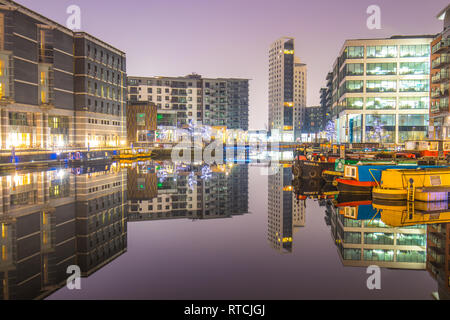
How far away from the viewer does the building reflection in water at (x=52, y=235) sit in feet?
31.6

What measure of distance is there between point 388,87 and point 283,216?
82.5 m

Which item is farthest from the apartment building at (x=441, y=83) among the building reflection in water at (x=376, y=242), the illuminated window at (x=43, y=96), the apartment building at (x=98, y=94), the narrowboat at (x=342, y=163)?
the illuminated window at (x=43, y=96)

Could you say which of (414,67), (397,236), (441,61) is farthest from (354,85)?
Answer: (397,236)

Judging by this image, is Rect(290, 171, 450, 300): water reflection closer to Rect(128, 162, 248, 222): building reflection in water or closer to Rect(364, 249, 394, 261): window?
Rect(364, 249, 394, 261): window

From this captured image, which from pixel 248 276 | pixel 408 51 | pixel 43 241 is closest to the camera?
pixel 248 276

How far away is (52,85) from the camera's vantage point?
203ft

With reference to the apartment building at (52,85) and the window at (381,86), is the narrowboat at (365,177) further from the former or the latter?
the window at (381,86)

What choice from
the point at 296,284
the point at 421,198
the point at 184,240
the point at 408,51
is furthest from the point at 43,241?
the point at 408,51

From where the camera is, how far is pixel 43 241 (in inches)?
528

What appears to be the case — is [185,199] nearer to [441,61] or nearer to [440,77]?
[440,77]

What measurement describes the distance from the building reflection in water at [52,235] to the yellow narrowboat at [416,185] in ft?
51.5

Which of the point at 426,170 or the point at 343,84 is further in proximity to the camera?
the point at 343,84
